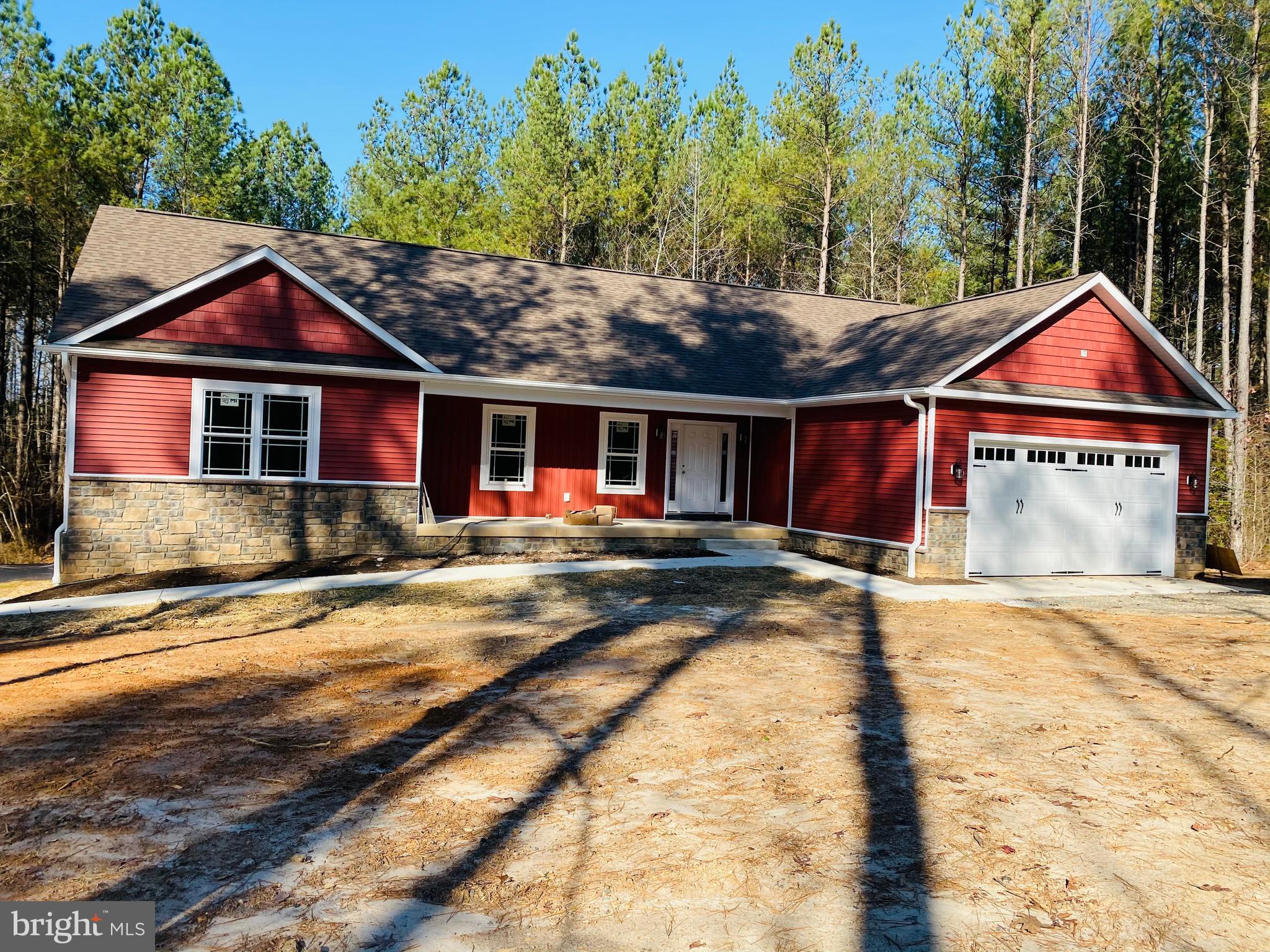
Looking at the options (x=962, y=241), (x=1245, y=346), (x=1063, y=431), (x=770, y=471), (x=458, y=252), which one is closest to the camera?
(x=1063, y=431)

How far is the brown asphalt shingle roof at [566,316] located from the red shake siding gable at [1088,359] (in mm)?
506

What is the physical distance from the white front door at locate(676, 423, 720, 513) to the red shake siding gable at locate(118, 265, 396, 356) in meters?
6.83

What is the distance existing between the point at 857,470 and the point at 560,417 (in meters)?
5.78

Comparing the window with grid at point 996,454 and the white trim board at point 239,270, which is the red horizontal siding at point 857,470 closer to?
the window with grid at point 996,454

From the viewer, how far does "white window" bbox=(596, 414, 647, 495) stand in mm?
18281

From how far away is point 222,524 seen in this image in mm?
13727

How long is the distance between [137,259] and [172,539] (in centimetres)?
549

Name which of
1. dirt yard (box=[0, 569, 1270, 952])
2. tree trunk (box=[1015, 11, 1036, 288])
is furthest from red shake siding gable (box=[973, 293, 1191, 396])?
tree trunk (box=[1015, 11, 1036, 288])

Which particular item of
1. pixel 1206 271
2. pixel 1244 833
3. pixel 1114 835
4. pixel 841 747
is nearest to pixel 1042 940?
pixel 1114 835

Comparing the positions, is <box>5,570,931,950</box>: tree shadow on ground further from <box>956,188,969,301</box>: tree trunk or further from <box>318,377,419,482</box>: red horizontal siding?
<box>956,188,969,301</box>: tree trunk

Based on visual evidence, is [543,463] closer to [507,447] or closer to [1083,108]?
[507,447]

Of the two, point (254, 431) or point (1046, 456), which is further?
point (1046, 456)

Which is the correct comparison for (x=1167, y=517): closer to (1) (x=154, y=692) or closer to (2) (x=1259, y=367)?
(1) (x=154, y=692)

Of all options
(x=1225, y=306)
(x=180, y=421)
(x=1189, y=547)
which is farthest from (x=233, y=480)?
(x=1225, y=306)
